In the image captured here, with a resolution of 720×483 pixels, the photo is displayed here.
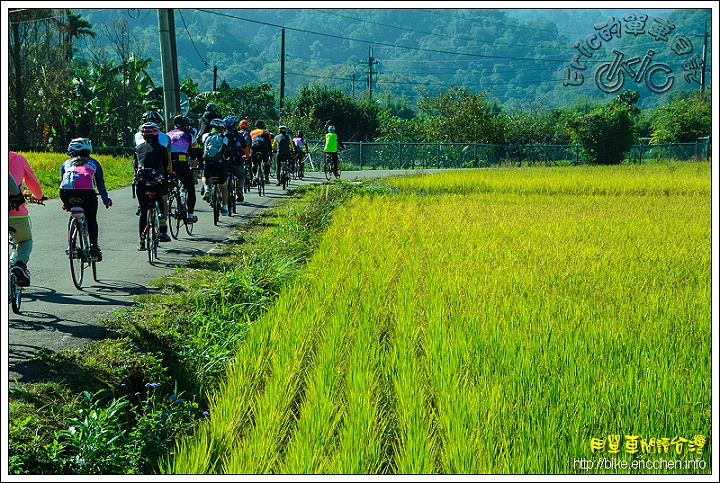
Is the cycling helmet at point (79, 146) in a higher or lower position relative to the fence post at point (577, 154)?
higher

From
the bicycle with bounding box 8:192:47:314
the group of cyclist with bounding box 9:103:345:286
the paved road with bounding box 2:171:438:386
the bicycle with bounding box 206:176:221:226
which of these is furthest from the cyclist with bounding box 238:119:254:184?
the bicycle with bounding box 8:192:47:314

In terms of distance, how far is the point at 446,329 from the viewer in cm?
614

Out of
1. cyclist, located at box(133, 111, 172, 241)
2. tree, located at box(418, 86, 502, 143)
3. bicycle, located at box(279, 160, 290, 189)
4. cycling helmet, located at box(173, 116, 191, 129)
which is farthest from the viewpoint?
tree, located at box(418, 86, 502, 143)

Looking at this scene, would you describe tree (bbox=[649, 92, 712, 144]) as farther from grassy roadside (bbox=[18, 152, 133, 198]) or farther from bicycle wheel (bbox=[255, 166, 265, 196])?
bicycle wheel (bbox=[255, 166, 265, 196])

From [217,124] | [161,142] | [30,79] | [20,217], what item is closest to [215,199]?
[217,124]

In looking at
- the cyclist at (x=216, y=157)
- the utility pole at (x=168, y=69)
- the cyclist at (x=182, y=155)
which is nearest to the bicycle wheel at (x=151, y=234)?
the cyclist at (x=182, y=155)

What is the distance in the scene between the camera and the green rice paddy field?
392 cm

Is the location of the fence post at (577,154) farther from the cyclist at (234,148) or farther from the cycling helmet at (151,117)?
the cycling helmet at (151,117)

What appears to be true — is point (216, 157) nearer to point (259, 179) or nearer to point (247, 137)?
point (247, 137)

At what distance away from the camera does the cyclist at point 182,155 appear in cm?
1244

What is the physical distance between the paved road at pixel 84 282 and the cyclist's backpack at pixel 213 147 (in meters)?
1.32

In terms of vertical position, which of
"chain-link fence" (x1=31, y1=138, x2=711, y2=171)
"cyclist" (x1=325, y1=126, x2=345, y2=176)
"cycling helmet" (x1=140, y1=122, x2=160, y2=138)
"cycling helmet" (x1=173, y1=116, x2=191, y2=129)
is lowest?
"chain-link fence" (x1=31, y1=138, x2=711, y2=171)

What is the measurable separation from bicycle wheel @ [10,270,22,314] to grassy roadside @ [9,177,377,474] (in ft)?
3.10

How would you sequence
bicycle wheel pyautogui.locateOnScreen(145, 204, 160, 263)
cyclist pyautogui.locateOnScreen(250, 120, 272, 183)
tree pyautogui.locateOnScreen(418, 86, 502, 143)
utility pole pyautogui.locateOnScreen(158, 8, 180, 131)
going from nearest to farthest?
bicycle wheel pyautogui.locateOnScreen(145, 204, 160, 263), utility pole pyautogui.locateOnScreen(158, 8, 180, 131), cyclist pyautogui.locateOnScreen(250, 120, 272, 183), tree pyautogui.locateOnScreen(418, 86, 502, 143)
